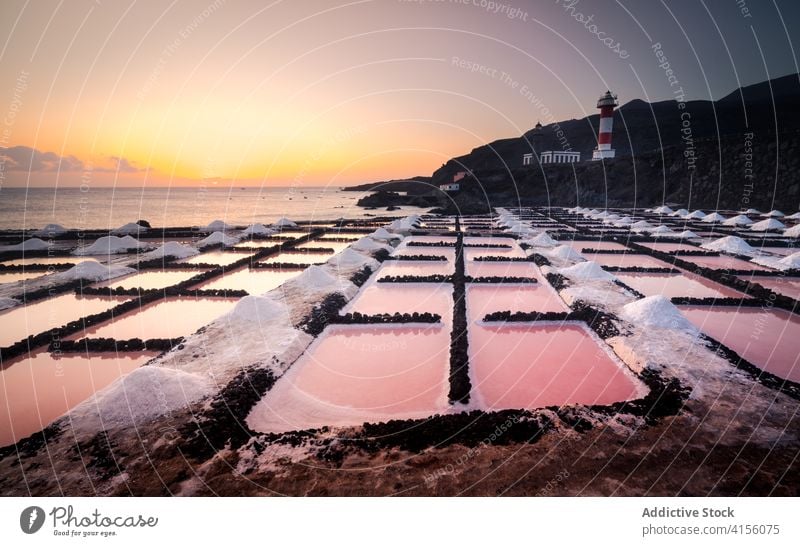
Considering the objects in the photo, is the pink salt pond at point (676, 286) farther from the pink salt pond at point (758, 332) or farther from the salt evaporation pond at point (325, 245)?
the salt evaporation pond at point (325, 245)

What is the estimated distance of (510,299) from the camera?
14648 millimetres

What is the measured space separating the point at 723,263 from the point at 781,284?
447 cm

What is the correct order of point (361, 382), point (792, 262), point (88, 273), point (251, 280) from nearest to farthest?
point (361, 382)
point (88, 273)
point (251, 280)
point (792, 262)

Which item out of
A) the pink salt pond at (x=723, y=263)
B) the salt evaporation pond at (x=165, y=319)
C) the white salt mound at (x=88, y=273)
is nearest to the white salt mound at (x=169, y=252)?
the white salt mound at (x=88, y=273)

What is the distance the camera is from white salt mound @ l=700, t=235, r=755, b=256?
22.6m

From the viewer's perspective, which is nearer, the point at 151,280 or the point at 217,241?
the point at 151,280

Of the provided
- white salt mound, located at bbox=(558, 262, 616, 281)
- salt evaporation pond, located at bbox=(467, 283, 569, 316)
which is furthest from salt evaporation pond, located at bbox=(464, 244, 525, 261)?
salt evaporation pond, located at bbox=(467, 283, 569, 316)

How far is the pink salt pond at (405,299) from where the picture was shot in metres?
13.6

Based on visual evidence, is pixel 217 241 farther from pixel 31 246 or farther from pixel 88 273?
pixel 31 246

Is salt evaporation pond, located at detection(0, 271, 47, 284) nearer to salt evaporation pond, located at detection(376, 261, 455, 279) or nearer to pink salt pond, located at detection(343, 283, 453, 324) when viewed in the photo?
pink salt pond, located at detection(343, 283, 453, 324)

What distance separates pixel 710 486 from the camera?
5.16 metres

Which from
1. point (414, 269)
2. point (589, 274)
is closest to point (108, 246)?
point (414, 269)

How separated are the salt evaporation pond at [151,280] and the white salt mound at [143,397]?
10.3 m

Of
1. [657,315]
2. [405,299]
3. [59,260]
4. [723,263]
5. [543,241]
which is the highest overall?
[543,241]
